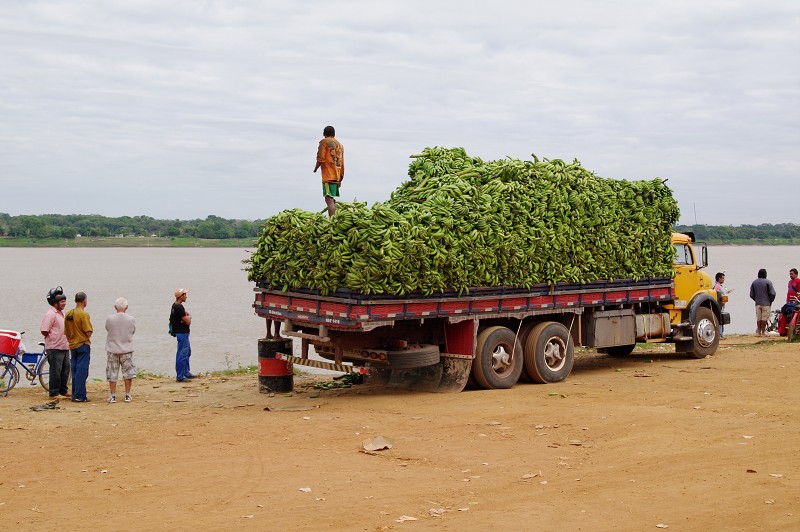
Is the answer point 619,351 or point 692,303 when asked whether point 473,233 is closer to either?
point 692,303

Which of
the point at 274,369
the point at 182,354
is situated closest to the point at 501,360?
the point at 274,369

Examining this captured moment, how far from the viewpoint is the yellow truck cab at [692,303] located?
18.0m

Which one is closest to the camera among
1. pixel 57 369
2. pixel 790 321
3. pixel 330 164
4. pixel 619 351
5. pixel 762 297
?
pixel 57 369

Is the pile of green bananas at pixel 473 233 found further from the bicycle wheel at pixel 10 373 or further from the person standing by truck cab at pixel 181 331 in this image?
the bicycle wheel at pixel 10 373

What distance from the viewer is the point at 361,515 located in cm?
771

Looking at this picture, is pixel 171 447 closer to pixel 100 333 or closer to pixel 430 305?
pixel 430 305

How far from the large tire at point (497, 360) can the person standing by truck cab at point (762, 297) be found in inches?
448

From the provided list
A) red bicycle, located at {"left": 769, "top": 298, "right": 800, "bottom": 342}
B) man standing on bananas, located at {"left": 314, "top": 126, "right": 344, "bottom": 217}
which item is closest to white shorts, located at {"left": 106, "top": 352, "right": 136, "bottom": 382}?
man standing on bananas, located at {"left": 314, "top": 126, "right": 344, "bottom": 217}

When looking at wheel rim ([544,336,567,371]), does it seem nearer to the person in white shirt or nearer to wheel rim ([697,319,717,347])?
wheel rim ([697,319,717,347])

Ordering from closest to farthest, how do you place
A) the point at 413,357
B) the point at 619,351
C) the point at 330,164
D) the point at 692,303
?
the point at 413,357, the point at 330,164, the point at 692,303, the point at 619,351

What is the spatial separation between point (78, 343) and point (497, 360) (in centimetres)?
645

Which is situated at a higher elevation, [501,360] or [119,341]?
[119,341]

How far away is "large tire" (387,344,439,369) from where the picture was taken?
43.2 feet

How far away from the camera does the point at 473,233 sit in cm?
1357
